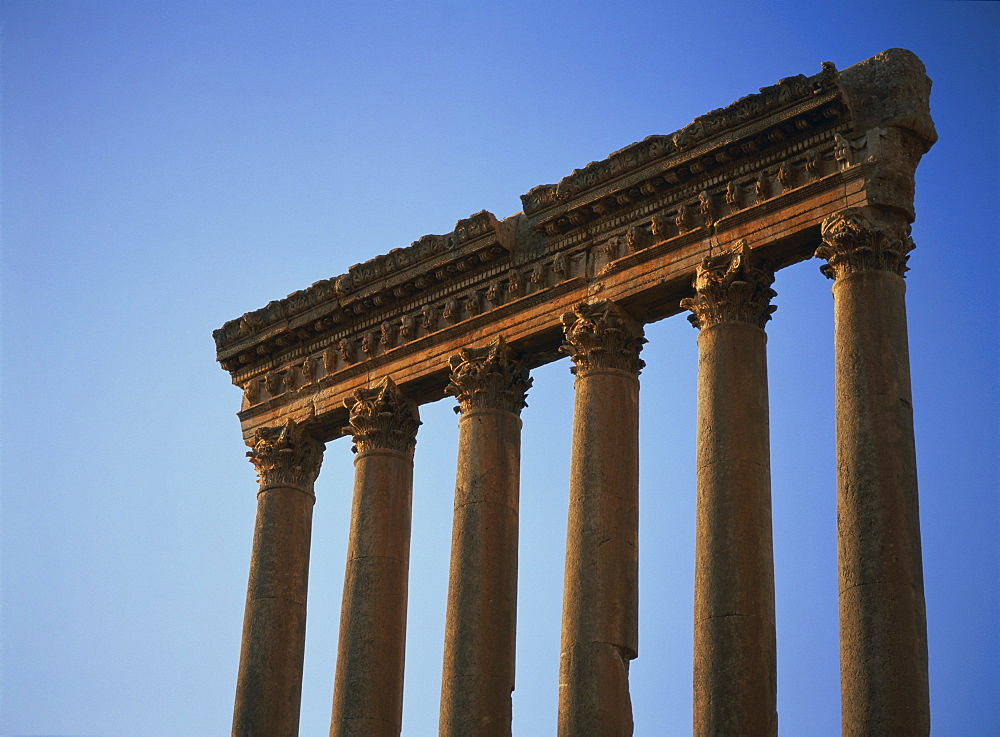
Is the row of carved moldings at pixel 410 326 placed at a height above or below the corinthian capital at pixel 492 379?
above

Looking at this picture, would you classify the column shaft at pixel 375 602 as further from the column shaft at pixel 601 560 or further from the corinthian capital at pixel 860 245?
the corinthian capital at pixel 860 245

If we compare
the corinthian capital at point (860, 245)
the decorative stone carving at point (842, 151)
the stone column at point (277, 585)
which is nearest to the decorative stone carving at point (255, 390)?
the stone column at point (277, 585)

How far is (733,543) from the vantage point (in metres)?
25.9

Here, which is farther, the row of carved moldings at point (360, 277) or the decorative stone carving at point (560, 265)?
the row of carved moldings at point (360, 277)

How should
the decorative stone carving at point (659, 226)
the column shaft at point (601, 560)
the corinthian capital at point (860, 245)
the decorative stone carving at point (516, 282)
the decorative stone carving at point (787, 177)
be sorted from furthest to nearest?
the decorative stone carving at point (516, 282) → the decorative stone carving at point (659, 226) → the decorative stone carving at point (787, 177) → the column shaft at point (601, 560) → the corinthian capital at point (860, 245)

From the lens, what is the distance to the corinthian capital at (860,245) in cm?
2636

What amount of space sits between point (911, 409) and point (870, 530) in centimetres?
212

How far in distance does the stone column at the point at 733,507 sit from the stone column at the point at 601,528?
5.36ft

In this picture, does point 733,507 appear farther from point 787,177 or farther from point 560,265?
point 560,265

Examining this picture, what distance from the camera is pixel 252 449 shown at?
34.5 m

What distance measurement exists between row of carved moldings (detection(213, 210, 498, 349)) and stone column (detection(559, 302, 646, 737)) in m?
3.19

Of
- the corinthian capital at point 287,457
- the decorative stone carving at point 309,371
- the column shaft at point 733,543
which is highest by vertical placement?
the decorative stone carving at point 309,371

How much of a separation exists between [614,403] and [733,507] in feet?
11.4

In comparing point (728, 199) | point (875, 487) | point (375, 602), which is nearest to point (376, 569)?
point (375, 602)
